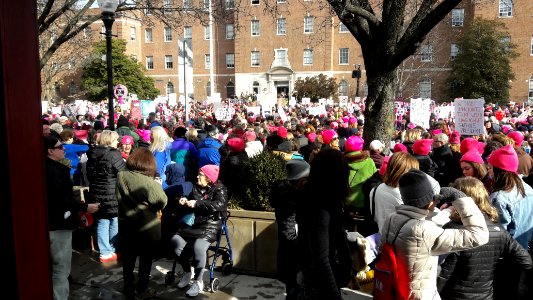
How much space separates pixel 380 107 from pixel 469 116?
2.34 meters

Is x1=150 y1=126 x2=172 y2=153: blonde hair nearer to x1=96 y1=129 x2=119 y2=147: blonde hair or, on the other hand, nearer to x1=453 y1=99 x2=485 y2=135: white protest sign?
x1=96 y1=129 x2=119 y2=147: blonde hair

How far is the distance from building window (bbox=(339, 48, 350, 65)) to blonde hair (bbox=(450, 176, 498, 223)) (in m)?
52.2

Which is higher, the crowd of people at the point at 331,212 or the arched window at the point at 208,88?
the arched window at the point at 208,88

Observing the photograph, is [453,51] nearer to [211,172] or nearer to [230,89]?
[230,89]

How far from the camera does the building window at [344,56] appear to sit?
177 ft

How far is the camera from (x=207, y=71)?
202 feet

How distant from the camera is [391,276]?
2.98 meters

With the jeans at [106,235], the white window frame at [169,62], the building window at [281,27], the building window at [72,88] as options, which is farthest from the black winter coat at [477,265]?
the building window at [72,88]

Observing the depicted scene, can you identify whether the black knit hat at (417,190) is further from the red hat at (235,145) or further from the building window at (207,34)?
the building window at (207,34)

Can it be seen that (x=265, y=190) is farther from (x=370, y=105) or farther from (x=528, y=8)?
(x=528, y=8)

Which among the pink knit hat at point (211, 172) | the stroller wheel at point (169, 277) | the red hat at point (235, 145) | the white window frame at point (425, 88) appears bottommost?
the stroller wheel at point (169, 277)

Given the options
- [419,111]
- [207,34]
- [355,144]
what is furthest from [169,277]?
[207,34]

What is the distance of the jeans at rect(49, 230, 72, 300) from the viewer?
4.09 meters

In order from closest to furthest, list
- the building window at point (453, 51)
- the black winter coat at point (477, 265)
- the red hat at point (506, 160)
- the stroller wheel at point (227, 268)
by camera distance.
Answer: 1. the black winter coat at point (477, 265)
2. the red hat at point (506, 160)
3. the stroller wheel at point (227, 268)
4. the building window at point (453, 51)
